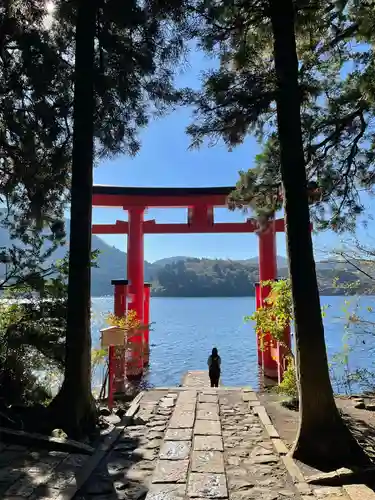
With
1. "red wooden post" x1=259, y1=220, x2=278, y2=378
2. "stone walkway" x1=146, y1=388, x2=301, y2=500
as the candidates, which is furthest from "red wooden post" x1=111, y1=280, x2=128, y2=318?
"stone walkway" x1=146, y1=388, x2=301, y2=500

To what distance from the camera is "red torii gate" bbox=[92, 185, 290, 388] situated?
10.5m

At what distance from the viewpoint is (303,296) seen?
11.7 feet

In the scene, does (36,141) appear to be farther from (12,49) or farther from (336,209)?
(336,209)

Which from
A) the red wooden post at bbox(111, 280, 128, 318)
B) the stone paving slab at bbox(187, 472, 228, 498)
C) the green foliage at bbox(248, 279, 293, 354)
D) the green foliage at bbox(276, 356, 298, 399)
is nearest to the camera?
the stone paving slab at bbox(187, 472, 228, 498)

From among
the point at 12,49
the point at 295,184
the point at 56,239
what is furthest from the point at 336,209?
the point at 12,49

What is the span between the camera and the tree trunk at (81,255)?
405cm

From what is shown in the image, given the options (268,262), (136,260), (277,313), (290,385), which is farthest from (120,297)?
(290,385)

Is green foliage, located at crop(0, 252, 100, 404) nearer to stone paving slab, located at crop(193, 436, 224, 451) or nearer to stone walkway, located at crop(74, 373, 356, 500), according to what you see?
stone walkway, located at crop(74, 373, 356, 500)

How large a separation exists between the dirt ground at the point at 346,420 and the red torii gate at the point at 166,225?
4.68 meters

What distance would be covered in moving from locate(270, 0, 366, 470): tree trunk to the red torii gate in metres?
6.46

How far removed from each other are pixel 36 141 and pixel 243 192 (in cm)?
257

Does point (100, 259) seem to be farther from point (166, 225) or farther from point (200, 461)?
point (166, 225)

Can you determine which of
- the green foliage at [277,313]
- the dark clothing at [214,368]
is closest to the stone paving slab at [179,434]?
the green foliage at [277,313]

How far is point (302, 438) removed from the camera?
339 centimetres
